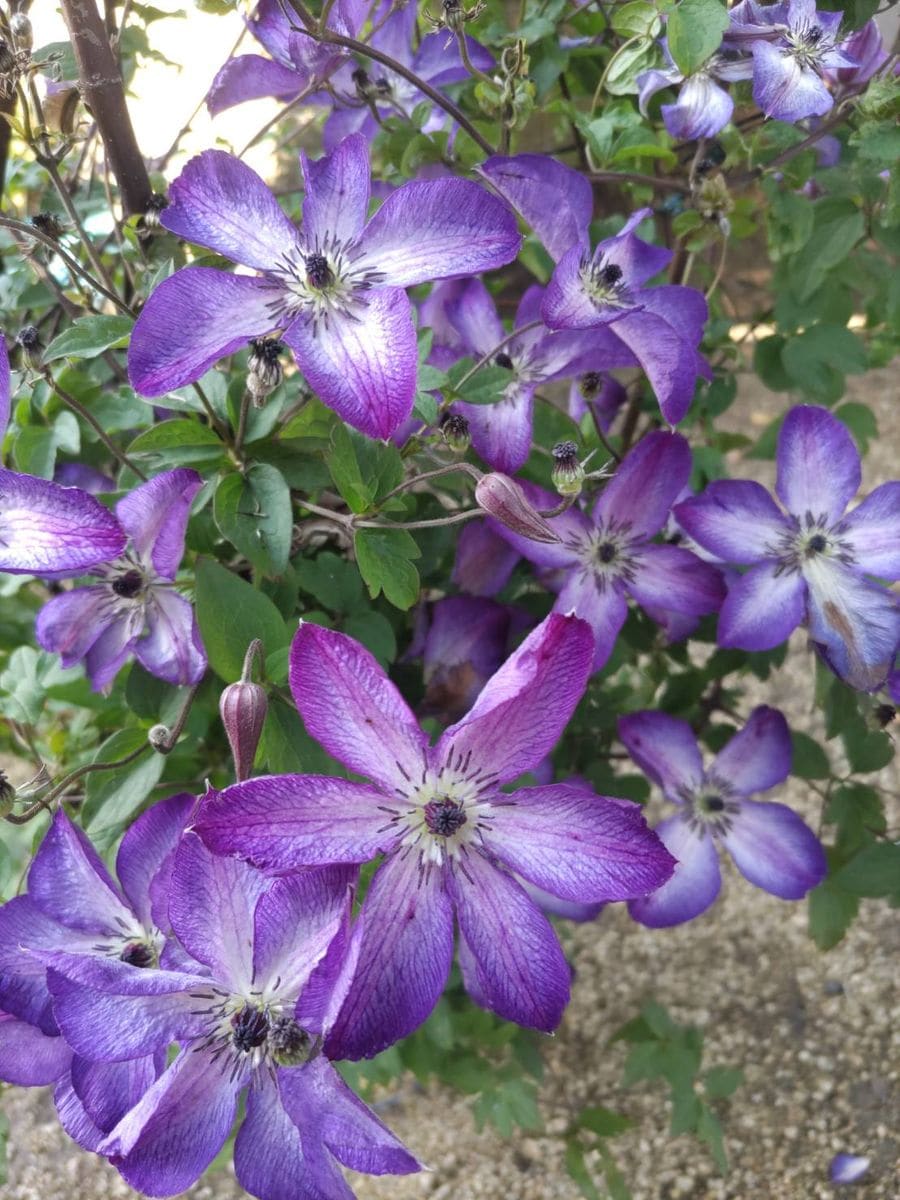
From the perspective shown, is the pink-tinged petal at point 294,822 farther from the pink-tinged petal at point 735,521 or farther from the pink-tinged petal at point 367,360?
the pink-tinged petal at point 735,521

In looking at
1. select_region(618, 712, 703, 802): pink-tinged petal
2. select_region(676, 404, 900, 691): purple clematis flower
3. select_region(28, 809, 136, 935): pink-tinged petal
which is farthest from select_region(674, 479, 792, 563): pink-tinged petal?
select_region(28, 809, 136, 935): pink-tinged petal

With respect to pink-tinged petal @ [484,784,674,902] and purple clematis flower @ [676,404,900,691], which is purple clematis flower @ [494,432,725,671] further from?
pink-tinged petal @ [484,784,674,902]

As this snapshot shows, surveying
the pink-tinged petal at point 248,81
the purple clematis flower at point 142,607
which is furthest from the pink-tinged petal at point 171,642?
the pink-tinged petal at point 248,81

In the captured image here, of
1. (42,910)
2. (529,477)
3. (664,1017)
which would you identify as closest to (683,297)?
(529,477)

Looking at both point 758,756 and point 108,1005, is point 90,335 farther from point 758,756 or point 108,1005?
point 758,756

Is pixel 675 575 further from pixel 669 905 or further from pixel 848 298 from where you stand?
pixel 848 298

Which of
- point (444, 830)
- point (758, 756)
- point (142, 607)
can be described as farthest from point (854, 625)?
point (142, 607)
